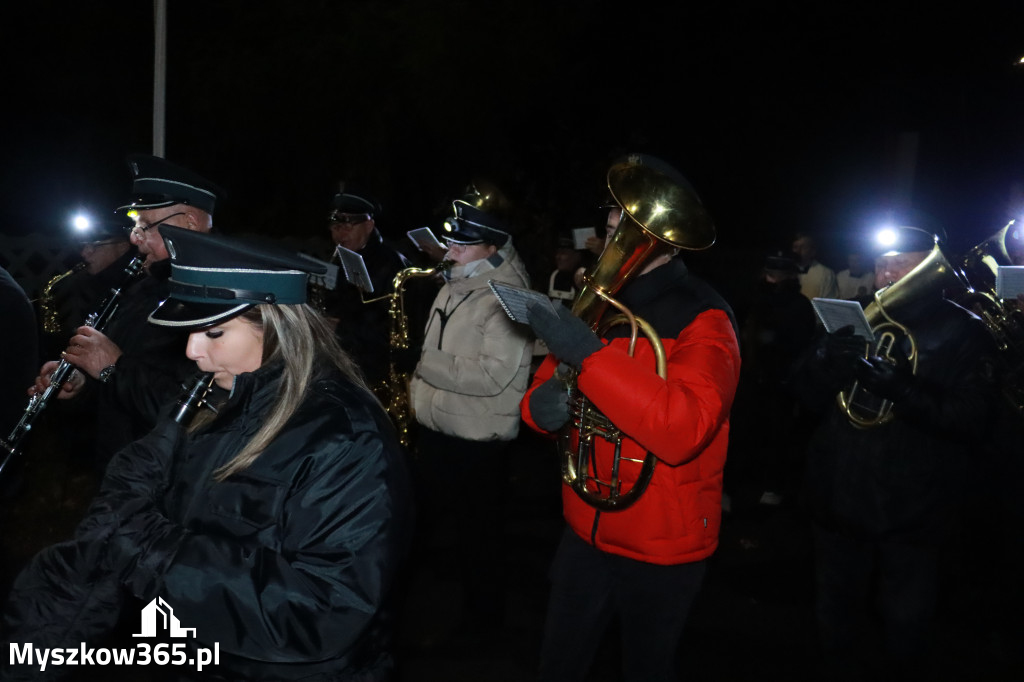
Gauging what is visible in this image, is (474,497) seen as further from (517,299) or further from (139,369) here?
(517,299)

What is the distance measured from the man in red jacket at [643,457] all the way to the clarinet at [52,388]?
1863 mm

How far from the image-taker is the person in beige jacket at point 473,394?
4098mm

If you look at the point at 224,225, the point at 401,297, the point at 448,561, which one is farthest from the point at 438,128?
the point at 448,561

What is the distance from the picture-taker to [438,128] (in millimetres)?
13328

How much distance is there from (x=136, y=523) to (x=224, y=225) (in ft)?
47.0

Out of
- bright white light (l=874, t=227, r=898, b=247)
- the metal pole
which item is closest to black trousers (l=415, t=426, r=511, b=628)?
bright white light (l=874, t=227, r=898, b=247)

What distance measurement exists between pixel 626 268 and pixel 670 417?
0.56 meters

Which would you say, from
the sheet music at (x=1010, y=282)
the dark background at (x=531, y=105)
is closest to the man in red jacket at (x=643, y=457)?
the sheet music at (x=1010, y=282)

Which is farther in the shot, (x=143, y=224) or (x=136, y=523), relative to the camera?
(x=143, y=224)

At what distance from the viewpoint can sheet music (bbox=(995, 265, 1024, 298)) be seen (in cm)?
384

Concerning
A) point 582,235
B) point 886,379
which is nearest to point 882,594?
point 886,379

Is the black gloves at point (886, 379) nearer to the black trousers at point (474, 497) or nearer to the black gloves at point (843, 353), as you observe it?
the black gloves at point (843, 353)

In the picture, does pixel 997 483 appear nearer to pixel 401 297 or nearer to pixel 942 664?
pixel 942 664

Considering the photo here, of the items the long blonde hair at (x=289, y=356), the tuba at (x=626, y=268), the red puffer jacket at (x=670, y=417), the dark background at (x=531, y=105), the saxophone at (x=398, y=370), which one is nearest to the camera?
the long blonde hair at (x=289, y=356)
